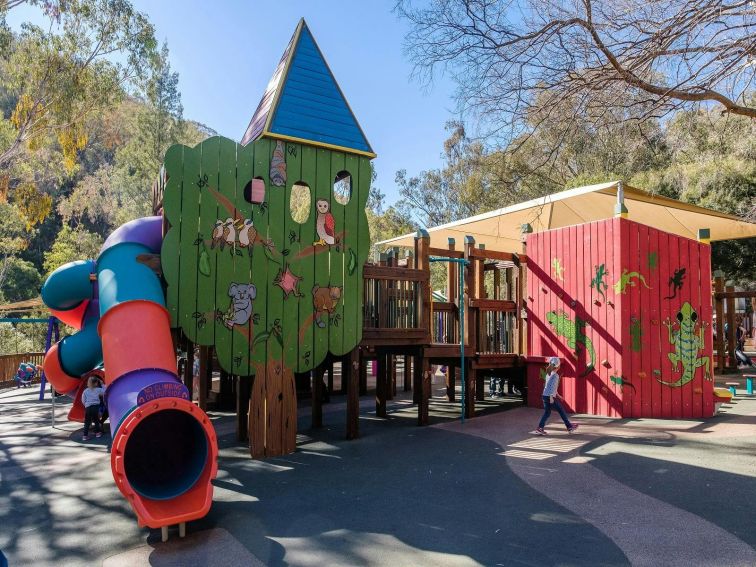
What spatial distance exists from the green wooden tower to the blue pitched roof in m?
0.02

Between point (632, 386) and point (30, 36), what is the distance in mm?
18807

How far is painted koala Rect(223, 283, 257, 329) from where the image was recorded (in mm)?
7918

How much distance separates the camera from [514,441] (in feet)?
28.0

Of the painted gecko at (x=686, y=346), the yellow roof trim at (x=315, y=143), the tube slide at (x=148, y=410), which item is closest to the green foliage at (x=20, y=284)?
the yellow roof trim at (x=315, y=143)

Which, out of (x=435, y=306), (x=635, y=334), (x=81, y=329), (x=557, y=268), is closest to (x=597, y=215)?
(x=557, y=268)

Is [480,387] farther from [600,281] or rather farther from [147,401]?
[147,401]

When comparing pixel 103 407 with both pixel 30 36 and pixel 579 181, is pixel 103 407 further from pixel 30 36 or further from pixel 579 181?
pixel 579 181

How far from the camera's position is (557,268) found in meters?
11.3

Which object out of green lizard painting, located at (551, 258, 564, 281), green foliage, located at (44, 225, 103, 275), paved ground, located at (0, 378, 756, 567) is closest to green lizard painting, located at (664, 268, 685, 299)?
green lizard painting, located at (551, 258, 564, 281)

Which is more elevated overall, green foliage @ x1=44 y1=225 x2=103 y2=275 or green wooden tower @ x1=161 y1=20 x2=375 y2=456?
green foliage @ x1=44 y1=225 x2=103 y2=275

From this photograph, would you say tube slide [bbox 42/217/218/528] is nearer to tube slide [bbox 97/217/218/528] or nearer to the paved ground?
tube slide [bbox 97/217/218/528]

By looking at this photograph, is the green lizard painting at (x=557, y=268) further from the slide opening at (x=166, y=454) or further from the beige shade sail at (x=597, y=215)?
the slide opening at (x=166, y=454)

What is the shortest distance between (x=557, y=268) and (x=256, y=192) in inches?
251

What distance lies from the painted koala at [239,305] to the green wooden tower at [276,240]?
0.05 ft
